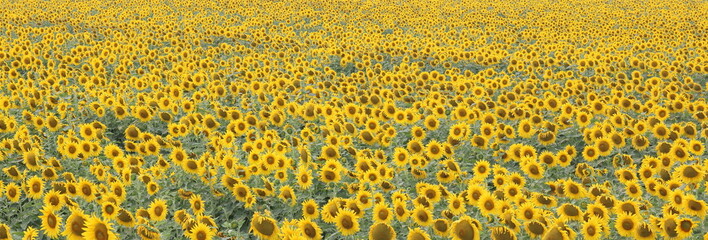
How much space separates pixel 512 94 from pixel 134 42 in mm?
9688

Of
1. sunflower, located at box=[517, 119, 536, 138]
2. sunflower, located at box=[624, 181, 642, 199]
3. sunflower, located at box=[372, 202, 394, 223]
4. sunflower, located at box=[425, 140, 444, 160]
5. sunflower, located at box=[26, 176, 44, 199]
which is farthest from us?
sunflower, located at box=[517, 119, 536, 138]

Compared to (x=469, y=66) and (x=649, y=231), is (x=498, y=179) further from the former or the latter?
(x=469, y=66)

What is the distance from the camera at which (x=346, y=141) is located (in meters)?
7.21

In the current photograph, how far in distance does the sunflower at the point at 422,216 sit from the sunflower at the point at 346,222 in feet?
1.70

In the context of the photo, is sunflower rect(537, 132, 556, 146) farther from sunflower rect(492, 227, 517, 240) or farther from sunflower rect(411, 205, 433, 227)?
sunflower rect(492, 227, 517, 240)

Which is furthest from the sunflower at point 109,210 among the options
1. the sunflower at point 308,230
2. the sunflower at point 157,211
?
the sunflower at point 308,230

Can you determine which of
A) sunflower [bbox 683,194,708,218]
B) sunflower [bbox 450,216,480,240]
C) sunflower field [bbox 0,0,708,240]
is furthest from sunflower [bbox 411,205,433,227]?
sunflower [bbox 683,194,708,218]

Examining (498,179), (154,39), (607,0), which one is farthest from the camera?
(607,0)

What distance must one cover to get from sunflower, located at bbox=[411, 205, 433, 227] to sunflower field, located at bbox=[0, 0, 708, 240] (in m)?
0.02

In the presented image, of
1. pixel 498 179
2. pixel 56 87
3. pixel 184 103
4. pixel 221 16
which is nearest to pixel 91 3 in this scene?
pixel 221 16

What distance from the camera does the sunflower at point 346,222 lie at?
4629 mm

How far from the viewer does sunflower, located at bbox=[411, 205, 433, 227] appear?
475 centimetres

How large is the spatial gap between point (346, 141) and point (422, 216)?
8.48 feet

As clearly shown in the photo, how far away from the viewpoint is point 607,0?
A: 30.5m
